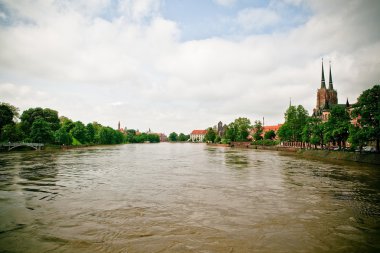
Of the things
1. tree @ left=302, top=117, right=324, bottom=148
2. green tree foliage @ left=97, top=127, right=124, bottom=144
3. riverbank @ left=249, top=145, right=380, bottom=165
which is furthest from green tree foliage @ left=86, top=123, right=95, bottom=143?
riverbank @ left=249, top=145, right=380, bottom=165

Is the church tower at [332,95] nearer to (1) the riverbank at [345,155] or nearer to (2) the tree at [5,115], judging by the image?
(1) the riverbank at [345,155]

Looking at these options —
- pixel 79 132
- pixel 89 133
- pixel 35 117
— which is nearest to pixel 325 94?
pixel 89 133

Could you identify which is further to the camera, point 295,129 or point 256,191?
point 295,129

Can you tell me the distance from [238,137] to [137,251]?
120023 mm

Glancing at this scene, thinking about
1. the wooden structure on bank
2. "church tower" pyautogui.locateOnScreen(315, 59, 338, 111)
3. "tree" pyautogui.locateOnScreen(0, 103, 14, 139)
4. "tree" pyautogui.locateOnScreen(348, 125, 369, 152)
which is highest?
"church tower" pyautogui.locateOnScreen(315, 59, 338, 111)

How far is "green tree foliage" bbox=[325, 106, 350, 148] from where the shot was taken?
167 ft

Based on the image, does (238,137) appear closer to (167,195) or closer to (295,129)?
(295,129)

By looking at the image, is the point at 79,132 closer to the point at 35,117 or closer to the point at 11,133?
the point at 35,117

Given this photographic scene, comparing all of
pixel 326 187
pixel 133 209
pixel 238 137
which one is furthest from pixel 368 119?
pixel 238 137

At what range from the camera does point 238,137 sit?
125 meters

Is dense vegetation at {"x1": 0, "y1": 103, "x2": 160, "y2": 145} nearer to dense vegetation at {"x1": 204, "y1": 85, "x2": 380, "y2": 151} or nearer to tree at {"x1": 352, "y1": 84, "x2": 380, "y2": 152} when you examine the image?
dense vegetation at {"x1": 204, "y1": 85, "x2": 380, "y2": 151}

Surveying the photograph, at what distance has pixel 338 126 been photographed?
52.3 metres

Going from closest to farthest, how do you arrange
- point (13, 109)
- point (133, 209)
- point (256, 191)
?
point (133, 209)
point (256, 191)
point (13, 109)

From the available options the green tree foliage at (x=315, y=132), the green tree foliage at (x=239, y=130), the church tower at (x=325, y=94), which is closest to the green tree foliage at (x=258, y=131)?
the green tree foliage at (x=239, y=130)
